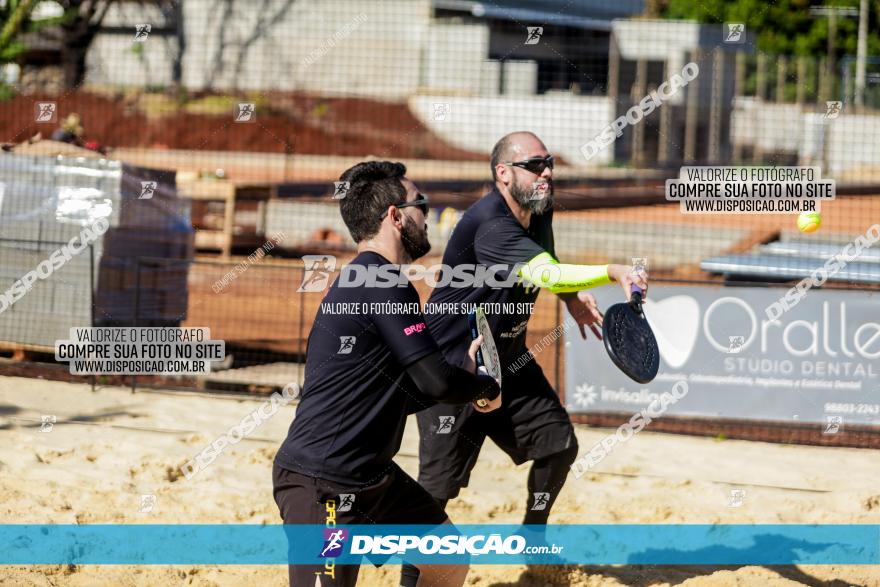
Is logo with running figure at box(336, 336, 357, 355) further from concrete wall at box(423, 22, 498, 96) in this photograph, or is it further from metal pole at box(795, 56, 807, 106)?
metal pole at box(795, 56, 807, 106)

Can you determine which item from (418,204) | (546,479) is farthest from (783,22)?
(418,204)

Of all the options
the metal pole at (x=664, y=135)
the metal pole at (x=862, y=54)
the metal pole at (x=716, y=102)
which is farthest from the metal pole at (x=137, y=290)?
the metal pole at (x=862, y=54)

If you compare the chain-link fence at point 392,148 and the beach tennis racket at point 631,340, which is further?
the chain-link fence at point 392,148

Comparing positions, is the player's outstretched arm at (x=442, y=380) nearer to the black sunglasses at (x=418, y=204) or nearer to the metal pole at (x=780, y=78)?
the black sunglasses at (x=418, y=204)

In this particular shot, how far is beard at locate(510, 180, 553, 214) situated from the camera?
5.13m

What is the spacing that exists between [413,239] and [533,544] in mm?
2437

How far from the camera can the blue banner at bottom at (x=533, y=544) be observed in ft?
18.3

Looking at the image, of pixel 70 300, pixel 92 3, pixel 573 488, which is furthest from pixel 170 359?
pixel 92 3

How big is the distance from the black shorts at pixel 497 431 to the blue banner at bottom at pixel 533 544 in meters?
0.39

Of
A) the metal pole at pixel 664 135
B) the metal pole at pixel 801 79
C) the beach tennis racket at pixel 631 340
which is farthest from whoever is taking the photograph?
the metal pole at pixel 801 79

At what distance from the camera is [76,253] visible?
9.77 m

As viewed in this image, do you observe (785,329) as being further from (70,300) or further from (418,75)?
Result: (418,75)

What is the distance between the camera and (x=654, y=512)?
268 inches

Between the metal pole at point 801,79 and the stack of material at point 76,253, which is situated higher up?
the metal pole at point 801,79
